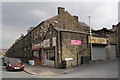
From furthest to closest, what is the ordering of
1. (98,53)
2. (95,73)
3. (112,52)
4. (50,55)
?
(112,52) → (98,53) → (50,55) → (95,73)

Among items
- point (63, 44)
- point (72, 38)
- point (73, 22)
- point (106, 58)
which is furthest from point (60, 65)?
point (73, 22)

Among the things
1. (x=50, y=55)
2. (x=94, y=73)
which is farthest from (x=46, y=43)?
(x=94, y=73)

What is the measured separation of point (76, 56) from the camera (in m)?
16.7

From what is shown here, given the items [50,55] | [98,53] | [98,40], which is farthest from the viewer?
[98,40]

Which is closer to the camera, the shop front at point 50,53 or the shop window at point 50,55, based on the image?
the shop front at point 50,53

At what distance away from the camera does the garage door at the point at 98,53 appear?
19.1m

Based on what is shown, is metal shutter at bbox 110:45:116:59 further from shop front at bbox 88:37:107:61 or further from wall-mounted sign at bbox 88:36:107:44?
wall-mounted sign at bbox 88:36:107:44

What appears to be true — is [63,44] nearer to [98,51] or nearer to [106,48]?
[98,51]

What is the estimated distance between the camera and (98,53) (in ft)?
65.1

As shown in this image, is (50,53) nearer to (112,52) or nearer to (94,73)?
(94,73)

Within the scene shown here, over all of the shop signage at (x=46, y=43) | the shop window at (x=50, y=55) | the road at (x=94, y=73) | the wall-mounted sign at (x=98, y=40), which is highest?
the wall-mounted sign at (x=98, y=40)

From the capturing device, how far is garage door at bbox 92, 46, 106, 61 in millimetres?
19133

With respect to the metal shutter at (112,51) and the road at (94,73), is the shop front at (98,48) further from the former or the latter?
the road at (94,73)

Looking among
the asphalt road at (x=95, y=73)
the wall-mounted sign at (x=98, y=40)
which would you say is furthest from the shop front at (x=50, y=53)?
the wall-mounted sign at (x=98, y=40)
